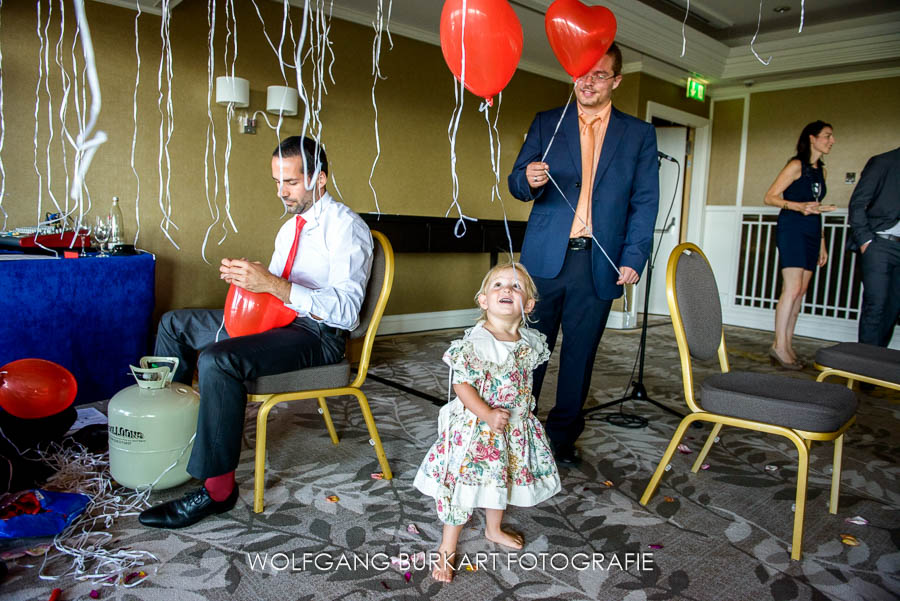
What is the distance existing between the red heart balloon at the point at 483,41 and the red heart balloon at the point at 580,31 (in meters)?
0.20

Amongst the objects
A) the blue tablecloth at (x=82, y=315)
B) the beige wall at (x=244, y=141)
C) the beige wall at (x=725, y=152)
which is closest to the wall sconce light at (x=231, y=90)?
the beige wall at (x=244, y=141)

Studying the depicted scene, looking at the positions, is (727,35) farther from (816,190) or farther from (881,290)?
(881,290)

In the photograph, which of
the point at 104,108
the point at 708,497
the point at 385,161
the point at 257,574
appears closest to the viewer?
the point at 257,574

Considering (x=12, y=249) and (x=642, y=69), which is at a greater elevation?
(x=642, y=69)

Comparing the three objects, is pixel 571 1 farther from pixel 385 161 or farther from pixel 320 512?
pixel 385 161

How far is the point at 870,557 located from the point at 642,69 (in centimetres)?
466

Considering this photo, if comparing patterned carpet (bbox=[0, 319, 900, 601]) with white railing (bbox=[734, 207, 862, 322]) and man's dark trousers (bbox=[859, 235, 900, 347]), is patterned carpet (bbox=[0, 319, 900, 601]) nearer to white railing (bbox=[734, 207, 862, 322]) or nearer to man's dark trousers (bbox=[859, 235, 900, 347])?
man's dark trousers (bbox=[859, 235, 900, 347])

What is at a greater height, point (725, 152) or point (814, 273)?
point (725, 152)

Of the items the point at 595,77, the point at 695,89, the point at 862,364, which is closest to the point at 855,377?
the point at 862,364

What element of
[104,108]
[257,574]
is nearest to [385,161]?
[104,108]

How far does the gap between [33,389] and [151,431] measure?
1.19ft

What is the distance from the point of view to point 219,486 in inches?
66.6

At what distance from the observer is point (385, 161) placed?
183 inches

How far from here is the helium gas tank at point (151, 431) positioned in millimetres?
1771
